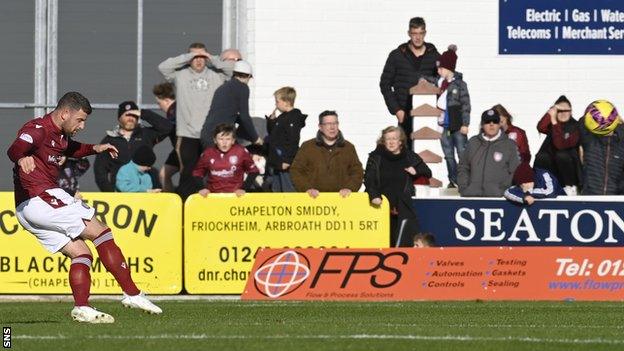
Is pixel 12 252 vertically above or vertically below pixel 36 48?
below

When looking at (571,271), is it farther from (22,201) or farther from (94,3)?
(94,3)

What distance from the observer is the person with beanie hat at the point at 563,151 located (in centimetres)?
1981

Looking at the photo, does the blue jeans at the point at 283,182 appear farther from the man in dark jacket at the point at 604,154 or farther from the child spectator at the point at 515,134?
the man in dark jacket at the point at 604,154

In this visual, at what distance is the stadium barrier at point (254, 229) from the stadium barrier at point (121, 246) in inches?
7.4

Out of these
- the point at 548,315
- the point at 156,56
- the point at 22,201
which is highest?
the point at 156,56

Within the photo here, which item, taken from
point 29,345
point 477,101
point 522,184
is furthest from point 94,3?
point 29,345

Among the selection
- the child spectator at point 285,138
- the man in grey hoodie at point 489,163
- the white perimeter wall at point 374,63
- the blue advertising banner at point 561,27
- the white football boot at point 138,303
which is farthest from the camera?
the blue advertising banner at point 561,27

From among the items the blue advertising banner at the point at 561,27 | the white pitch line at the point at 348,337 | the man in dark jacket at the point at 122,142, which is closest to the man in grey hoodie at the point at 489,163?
the man in dark jacket at the point at 122,142

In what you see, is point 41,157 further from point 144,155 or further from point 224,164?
point 144,155

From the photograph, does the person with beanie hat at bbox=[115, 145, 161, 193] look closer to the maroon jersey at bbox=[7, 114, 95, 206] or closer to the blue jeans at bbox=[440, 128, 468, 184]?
the blue jeans at bbox=[440, 128, 468, 184]

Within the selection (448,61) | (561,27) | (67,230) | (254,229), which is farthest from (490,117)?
(67,230)

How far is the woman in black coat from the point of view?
18.6 metres

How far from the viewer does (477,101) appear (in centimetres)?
2281

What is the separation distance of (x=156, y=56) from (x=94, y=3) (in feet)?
3.66
